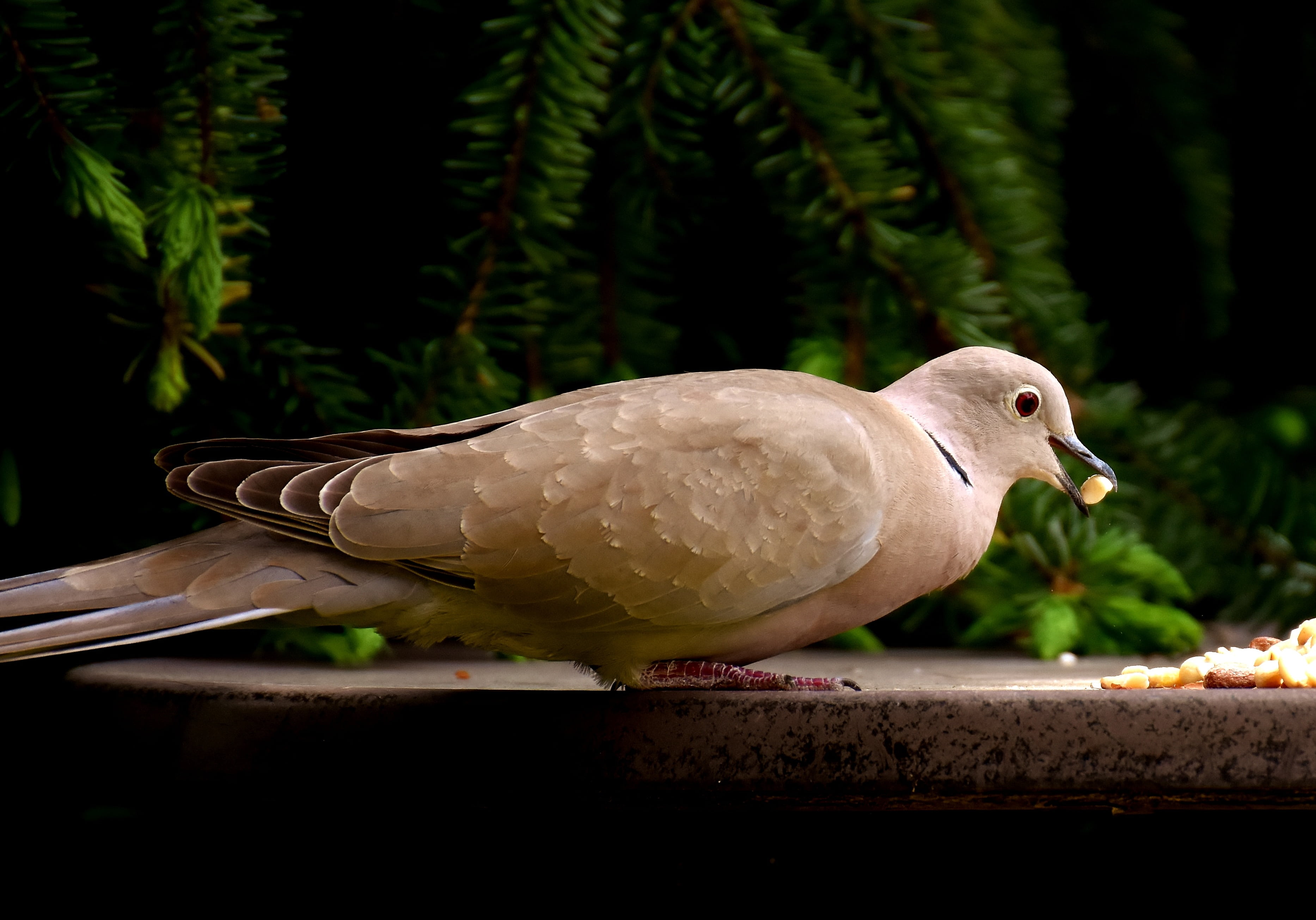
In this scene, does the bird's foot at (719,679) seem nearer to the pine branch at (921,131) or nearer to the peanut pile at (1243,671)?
the peanut pile at (1243,671)

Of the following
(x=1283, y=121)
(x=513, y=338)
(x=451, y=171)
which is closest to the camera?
(x=513, y=338)

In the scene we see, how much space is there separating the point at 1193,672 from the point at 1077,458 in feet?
0.62

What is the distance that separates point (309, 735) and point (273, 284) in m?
0.70

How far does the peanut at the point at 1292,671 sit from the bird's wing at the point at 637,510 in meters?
0.24

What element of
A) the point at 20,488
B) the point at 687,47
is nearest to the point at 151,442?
the point at 20,488

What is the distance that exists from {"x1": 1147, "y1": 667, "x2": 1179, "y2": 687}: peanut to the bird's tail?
1.55ft

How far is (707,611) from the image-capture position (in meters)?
0.68

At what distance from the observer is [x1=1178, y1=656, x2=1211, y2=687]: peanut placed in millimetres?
782

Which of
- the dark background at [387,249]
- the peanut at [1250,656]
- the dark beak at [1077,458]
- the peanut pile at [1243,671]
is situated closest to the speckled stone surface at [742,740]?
the peanut pile at [1243,671]

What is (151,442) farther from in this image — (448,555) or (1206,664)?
(1206,664)

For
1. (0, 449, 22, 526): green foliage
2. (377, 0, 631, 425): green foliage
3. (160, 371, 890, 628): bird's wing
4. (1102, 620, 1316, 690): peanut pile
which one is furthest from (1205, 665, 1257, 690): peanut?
(0, 449, 22, 526): green foliage

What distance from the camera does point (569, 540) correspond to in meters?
0.66

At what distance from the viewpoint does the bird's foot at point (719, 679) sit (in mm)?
687

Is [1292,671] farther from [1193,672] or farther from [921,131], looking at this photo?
[921,131]
